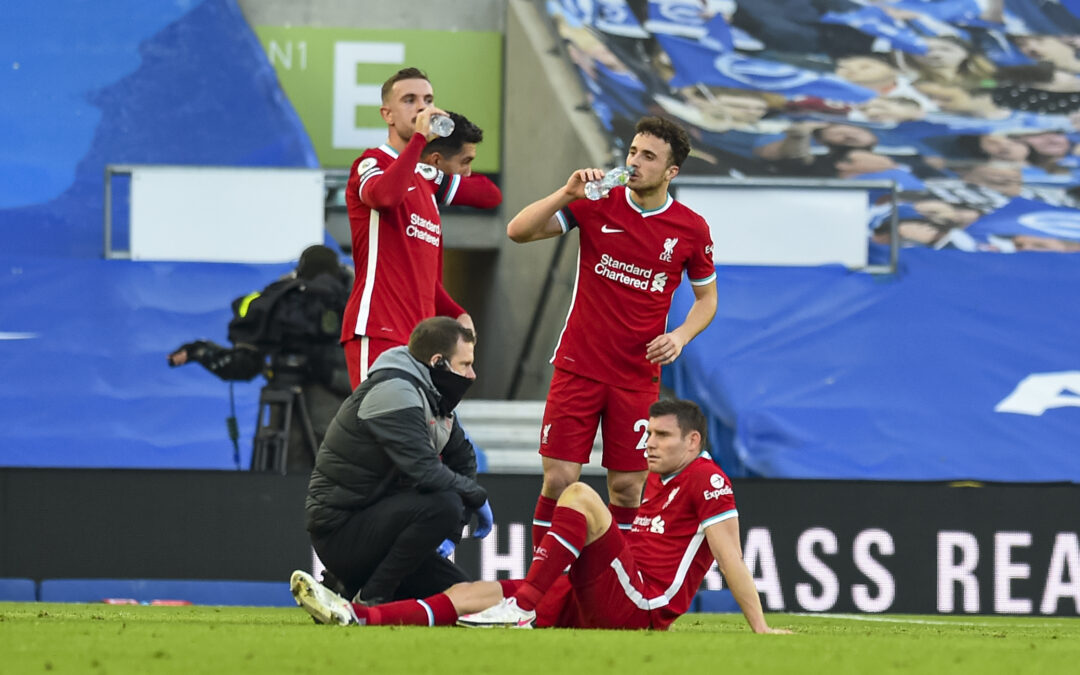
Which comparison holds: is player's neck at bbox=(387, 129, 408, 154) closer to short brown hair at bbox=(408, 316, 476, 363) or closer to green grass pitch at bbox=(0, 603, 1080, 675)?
short brown hair at bbox=(408, 316, 476, 363)

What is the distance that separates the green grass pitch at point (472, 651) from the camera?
421 centimetres

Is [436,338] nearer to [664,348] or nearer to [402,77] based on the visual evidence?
[664,348]

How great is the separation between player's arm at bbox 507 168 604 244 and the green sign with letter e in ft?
31.3

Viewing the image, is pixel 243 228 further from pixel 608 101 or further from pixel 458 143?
pixel 458 143

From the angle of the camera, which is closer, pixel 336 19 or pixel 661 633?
pixel 661 633

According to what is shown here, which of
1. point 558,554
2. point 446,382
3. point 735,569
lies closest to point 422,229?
point 446,382

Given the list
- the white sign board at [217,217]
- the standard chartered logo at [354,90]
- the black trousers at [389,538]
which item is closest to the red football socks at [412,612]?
the black trousers at [389,538]

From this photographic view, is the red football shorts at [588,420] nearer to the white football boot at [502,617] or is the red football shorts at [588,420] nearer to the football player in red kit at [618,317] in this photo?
the football player in red kit at [618,317]

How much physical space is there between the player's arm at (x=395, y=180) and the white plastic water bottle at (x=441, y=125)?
0.06 metres

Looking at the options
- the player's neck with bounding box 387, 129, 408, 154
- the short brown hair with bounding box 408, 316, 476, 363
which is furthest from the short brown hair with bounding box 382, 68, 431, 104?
the short brown hair with bounding box 408, 316, 476, 363

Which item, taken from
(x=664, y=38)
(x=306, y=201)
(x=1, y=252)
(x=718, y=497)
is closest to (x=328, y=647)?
(x=718, y=497)

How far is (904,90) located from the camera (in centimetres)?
1675

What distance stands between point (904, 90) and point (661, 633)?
39.3 ft

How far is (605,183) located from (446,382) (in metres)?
1.28
